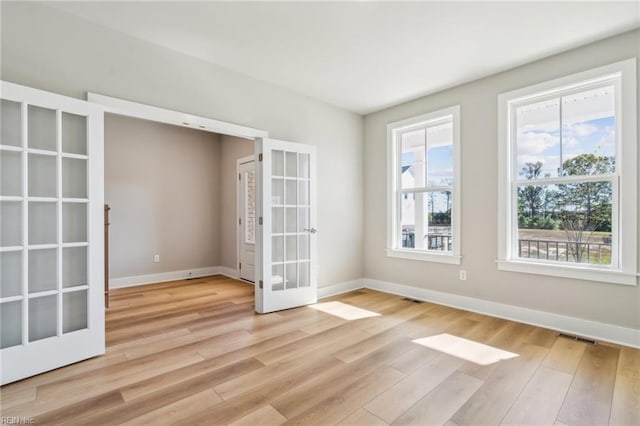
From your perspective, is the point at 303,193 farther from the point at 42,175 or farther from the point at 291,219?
the point at 42,175

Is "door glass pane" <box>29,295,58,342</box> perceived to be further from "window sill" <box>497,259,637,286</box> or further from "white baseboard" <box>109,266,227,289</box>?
"window sill" <box>497,259,637,286</box>

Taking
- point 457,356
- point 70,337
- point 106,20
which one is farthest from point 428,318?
point 106,20

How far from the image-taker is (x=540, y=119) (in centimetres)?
332

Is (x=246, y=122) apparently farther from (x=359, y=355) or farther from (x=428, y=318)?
(x=428, y=318)

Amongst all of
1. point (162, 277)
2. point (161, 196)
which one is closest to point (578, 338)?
point (162, 277)

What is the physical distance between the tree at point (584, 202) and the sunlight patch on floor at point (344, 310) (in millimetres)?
2163

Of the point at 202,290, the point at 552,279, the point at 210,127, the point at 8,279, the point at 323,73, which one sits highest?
the point at 323,73

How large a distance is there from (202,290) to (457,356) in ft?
12.1

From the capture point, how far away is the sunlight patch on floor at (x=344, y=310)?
11.7 feet

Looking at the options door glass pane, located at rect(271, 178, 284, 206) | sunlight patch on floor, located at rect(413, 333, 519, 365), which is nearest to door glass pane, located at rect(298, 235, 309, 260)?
door glass pane, located at rect(271, 178, 284, 206)

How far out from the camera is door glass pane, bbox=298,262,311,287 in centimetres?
405

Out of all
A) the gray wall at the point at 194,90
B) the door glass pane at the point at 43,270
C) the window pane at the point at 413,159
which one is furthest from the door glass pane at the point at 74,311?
the window pane at the point at 413,159

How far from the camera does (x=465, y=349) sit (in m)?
2.69

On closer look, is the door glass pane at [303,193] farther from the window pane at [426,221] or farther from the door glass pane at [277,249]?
the window pane at [426,221]
